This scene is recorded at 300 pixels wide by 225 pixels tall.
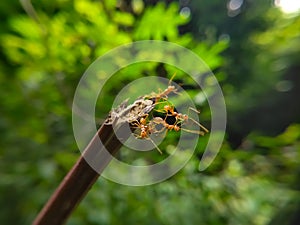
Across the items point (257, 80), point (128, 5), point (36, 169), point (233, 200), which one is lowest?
point (36, 169)

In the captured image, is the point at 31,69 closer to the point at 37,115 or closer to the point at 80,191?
the point at 37,115

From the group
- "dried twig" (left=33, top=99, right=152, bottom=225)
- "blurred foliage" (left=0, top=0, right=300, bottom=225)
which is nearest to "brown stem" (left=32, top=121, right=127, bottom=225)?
"dried twig" (left=33, top=99, right=152, bottom=225)

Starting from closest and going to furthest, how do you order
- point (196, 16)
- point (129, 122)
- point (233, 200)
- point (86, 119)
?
point (129, 122) < point (86, 119) < point (233, 200) < point (196, 16)

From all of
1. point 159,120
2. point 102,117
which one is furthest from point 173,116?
point 102,117

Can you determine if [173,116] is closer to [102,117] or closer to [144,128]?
[144,128]

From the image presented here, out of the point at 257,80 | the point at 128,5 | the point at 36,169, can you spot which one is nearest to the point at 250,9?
the point at 257,80

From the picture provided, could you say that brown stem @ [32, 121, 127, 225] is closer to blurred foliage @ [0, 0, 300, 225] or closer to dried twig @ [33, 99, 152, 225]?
dried twig @ [33, 99, 152, 225]
